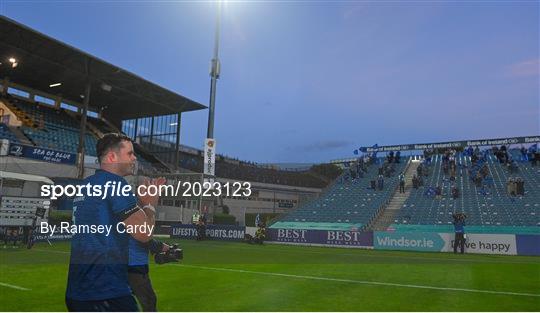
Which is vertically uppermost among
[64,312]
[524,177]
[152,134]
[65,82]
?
[65,82]

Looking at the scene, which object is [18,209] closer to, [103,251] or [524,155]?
[103,251]

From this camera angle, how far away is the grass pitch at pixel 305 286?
8305mm

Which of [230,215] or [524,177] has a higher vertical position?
[524,177]

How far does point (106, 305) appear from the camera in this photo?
10.5 feet

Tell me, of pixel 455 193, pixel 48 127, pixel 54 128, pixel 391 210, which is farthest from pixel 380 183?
pixel 48 127

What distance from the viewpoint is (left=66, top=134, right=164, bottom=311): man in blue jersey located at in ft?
10.5

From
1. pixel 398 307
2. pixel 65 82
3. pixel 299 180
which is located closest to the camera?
pixel 398 307

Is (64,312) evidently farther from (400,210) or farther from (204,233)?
(400,210)

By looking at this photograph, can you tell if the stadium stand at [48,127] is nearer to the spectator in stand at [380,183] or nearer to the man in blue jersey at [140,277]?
the spectator in stand at [380,183]

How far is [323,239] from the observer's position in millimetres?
27391

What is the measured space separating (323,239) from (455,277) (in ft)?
49.3

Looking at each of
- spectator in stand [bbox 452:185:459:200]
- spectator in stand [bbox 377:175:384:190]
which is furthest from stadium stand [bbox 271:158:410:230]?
spectator in stand [bbox 452:185:459:200]

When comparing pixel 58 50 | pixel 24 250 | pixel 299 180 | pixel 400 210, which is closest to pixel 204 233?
pixel 24 250

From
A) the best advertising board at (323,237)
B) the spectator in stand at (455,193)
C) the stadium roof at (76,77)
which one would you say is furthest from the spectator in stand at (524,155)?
the stadium roof at (76,77)
